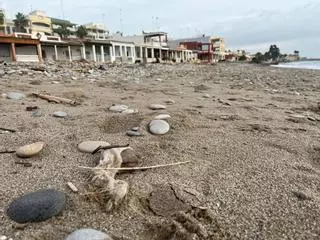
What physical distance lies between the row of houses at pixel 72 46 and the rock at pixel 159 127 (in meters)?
19.3

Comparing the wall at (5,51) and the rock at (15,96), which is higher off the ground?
the wall at (5,51)

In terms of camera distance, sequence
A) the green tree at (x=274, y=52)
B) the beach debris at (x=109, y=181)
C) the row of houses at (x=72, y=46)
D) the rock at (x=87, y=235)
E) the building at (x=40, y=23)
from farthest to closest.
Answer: the green tree at (x=274, y=52) < the building at (x=40, y=23) < the row of houses at (x=72, y=46) < the beach debris at (x=109, y=181) < the rock at (x=87, y=235)

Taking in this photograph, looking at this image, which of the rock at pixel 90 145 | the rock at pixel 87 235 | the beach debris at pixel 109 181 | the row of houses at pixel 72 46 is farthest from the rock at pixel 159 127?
the row of houses at pixel 72 46

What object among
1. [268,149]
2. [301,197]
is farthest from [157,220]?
[268,149]

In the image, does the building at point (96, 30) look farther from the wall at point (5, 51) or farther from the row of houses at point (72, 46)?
the wall at point (5, 51)

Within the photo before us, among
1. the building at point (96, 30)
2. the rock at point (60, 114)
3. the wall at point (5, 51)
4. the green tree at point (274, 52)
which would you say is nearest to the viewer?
the rock at point (60, 114)

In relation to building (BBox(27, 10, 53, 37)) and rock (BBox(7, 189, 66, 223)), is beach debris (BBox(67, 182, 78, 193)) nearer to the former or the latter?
rock (BBox(7, 189, 66, 223))

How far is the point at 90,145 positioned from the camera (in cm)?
344

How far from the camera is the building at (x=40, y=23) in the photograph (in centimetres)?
4281

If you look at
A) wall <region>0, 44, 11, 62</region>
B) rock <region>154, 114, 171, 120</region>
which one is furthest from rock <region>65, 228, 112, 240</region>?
wall <region>0, 44, 11, 62</region>

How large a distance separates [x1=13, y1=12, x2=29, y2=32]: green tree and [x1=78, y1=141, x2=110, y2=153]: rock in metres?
44.4

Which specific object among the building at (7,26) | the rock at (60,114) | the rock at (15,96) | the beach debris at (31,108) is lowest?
the rock at (60,114)

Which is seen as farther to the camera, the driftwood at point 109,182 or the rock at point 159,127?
the rock at point 159,127

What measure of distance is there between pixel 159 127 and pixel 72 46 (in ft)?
95.2
